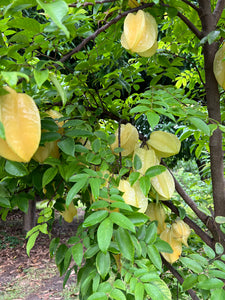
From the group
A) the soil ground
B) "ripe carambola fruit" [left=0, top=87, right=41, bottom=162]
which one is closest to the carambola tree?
"ripe carambola fruit" [left=0, top=87, right=41, bottom=162]

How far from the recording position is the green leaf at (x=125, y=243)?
63 cm

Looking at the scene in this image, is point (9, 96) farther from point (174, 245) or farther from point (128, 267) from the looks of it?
point (174, 245)

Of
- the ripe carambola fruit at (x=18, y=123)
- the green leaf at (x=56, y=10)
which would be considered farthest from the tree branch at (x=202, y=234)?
the green leaf at (x=56, y=10)

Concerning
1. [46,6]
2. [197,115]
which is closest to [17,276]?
[197,115]

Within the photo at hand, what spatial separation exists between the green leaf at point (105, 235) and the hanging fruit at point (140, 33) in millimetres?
662

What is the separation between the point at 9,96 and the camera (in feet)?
1.74

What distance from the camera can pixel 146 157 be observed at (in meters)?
0.89

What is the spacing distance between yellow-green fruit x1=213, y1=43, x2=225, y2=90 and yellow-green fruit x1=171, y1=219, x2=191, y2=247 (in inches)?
22.4

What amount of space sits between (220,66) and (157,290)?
784 mm

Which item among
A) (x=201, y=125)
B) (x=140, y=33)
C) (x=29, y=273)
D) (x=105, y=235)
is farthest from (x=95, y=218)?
(x=29, y=273)

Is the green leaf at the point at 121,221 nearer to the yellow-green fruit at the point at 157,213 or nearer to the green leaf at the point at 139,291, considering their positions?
the green leaf at the point at 139,291

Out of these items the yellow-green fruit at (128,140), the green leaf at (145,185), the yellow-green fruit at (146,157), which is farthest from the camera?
the yellow-green fruit at (128,140)

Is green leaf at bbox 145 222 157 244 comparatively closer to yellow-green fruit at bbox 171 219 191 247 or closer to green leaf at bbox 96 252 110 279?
green leaf at bbox 96 252 110 279

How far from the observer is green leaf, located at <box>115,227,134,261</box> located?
63cm
